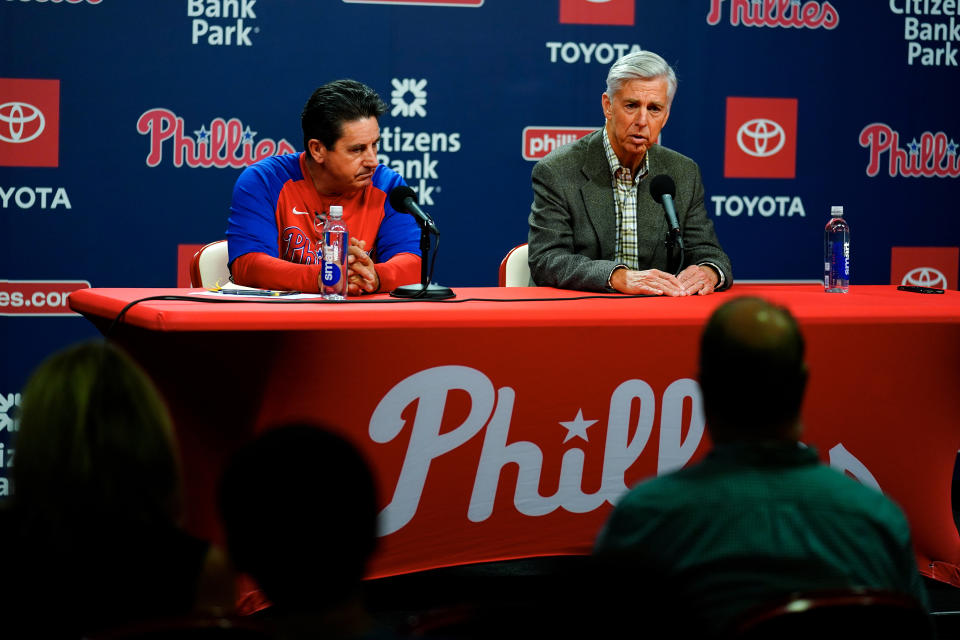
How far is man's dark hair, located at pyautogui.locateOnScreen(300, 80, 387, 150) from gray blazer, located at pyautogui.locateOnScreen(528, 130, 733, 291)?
25.1 inches

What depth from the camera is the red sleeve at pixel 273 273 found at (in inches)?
119

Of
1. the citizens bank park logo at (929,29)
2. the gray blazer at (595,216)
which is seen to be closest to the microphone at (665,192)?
the gray blazer at (595,216)

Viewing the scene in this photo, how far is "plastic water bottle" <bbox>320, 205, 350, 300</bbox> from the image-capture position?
9.08ft

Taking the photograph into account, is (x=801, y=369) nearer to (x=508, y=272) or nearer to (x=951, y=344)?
(x=951, y=344)

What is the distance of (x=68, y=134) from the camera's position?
429cm

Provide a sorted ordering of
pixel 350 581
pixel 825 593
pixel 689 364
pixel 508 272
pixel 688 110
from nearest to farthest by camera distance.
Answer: pixel 350 581
pixel 825 593
pixel 689 364
pixel 508 272
pixel 688 110

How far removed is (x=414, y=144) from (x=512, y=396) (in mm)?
2079

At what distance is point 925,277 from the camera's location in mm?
4898

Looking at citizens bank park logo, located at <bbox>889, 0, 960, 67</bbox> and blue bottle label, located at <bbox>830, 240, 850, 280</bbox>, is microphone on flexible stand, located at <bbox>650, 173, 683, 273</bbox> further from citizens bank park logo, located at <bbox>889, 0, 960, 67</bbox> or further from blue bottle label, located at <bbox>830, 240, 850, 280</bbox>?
citizens bank park logo, located at <bbox>889, 0, 960, 67</bbox>

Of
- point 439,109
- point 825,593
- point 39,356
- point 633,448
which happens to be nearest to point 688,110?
point 439,109

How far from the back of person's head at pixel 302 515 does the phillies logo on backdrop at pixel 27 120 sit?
3696mm

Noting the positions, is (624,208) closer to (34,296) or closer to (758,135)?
(758,135)

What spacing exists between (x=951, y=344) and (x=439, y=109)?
7.77 feet

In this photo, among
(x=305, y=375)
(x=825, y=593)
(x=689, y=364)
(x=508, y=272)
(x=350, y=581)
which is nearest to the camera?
(x=350, y=581)
